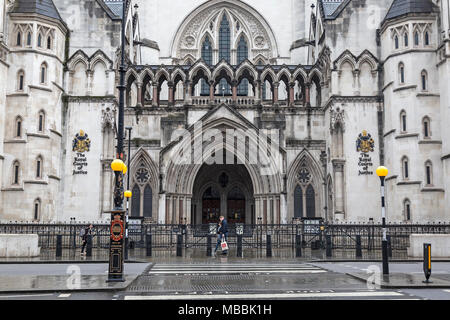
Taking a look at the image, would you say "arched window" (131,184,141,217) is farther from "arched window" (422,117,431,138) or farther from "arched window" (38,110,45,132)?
"arched window" (422,117,431,138)

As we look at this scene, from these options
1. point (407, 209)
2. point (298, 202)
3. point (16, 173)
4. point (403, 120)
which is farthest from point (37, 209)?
point (403, 120)

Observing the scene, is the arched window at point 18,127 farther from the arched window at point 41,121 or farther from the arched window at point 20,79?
the arched window at point 20,79

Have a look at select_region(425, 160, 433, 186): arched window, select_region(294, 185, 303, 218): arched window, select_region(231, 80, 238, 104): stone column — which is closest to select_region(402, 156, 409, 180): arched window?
select_region(425, 160, 433, 186): arched window

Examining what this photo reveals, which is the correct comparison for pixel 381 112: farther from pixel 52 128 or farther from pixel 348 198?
pixel 52 128

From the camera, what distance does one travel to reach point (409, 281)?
42.0 feet

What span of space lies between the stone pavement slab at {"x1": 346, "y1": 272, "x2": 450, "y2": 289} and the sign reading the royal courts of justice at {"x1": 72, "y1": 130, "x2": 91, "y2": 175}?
74.6 ft

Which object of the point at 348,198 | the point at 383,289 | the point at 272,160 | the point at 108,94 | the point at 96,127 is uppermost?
the point at 108,94

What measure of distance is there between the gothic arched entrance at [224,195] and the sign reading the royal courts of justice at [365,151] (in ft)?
32.5

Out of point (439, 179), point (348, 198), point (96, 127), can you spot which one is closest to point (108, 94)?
point (96, 127)

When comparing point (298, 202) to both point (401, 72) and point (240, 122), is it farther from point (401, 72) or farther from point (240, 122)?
point (401, 72)
